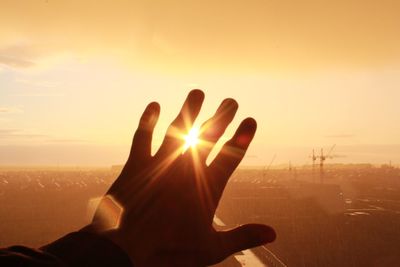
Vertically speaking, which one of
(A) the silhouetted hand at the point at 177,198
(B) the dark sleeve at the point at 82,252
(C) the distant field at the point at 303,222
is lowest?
(C) the distant field at the point at 303,222

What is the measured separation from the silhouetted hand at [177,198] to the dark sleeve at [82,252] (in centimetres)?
17

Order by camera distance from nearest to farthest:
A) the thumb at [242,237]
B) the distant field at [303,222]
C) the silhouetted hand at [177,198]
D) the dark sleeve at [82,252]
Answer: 1. the dark sleeve at [82,252]
2. the silhouetted hand at [177,198]
3. the thumb at [242,237]
4. the distant field at [303,222]

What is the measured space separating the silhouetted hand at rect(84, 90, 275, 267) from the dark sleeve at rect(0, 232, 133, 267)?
0.17 m

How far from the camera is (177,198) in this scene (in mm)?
4094

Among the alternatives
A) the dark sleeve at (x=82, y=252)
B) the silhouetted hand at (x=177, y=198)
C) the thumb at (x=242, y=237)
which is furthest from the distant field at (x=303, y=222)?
the dark sleeve at (x=82, y=252)


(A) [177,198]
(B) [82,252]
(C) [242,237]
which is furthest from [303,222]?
(B) [82,252]

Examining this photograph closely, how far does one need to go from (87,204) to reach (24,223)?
44380mm

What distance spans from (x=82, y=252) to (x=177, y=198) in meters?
1.00

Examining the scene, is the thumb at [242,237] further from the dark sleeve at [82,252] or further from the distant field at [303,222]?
the distant field at [303,222]

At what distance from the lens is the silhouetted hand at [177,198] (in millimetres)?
3922

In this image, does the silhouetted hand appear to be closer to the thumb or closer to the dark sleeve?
the thumb

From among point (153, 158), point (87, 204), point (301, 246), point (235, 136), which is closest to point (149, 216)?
point (153, 158)

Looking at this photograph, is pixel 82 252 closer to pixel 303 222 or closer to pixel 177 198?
pixel 177 198

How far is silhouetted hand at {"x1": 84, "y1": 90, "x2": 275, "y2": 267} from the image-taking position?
392 cm
